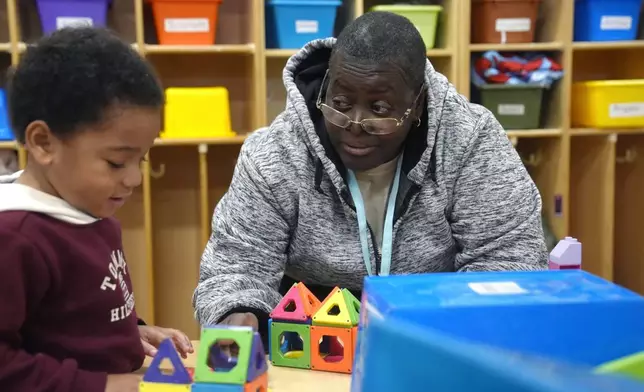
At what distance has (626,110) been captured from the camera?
271cm

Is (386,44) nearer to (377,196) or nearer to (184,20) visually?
(377,196)

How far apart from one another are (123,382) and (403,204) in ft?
2.45

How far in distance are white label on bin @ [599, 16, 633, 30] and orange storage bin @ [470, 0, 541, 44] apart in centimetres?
26

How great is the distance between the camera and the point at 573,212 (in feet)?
10.2

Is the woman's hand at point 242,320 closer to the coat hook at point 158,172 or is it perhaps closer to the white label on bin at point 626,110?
the coat hook at point 158,172

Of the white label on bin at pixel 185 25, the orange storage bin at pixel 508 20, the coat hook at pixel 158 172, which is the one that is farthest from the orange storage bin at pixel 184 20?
the orange storage bin at pixel 508 20

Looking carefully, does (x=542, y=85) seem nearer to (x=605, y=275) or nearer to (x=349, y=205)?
(x=605, y=275)

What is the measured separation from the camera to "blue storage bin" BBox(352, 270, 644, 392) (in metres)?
0.56

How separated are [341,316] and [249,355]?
26 cm

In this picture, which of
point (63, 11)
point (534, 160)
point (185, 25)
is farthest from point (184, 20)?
point (534, 160)

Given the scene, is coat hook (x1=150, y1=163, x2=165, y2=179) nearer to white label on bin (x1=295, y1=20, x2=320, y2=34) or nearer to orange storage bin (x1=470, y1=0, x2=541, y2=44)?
white label on bin (x1=295, y1=20, x2=320, y2=34)

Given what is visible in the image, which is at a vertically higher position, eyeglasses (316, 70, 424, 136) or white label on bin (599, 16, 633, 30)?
white label on bin (599, 16, 633, 30)

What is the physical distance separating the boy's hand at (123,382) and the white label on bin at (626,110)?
2.28m

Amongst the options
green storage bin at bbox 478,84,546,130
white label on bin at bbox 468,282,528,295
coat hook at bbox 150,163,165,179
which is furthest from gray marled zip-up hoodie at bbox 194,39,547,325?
coat hook at bbox 150,163,165,179
